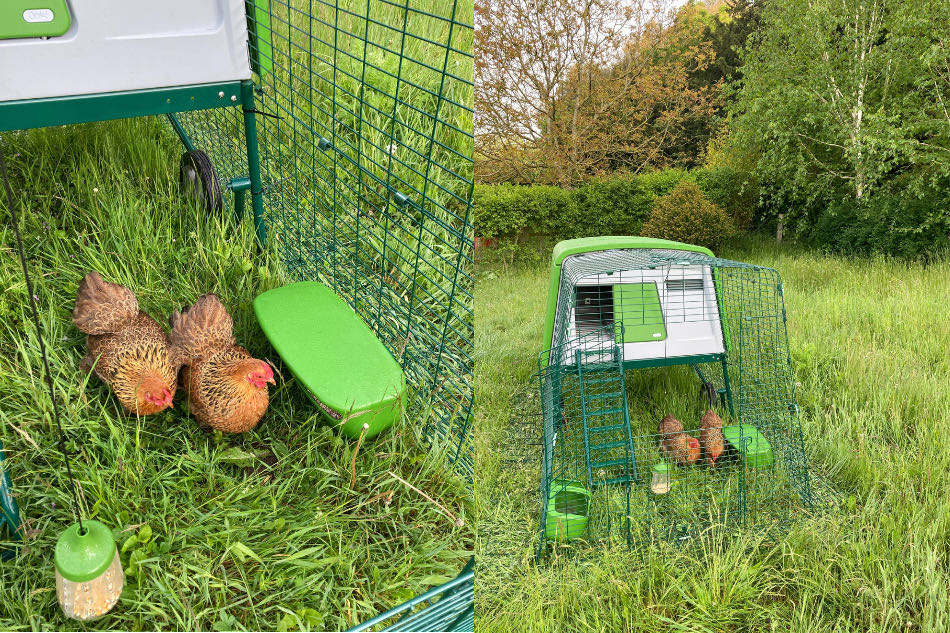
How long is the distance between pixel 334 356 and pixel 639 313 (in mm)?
1311

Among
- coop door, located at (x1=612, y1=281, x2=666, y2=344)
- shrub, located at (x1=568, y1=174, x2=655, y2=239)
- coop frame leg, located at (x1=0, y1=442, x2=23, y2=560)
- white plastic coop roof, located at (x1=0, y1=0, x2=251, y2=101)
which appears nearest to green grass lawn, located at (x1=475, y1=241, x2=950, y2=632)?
coop door, located at (x1=612, y1=281, x2=666, y2=344)

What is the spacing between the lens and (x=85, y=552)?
38.9 inches

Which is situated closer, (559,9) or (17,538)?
(17,538)

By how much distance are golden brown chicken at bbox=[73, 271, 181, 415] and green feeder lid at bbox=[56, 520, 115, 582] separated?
0.35 meters

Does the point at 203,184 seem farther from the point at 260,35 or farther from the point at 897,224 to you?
the point at 897,224

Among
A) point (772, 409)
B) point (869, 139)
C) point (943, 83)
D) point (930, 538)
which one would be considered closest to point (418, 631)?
point (930, 538)

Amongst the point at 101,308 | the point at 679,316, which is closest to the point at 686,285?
the point at 679,316

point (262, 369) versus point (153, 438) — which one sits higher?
point (262, 369)

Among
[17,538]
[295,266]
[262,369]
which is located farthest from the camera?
[295,266]

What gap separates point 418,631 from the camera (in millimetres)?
979

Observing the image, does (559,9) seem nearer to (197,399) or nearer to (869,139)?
(197,399)

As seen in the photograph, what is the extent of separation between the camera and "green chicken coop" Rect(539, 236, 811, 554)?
175 centimetres

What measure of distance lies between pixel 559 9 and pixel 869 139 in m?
4.02

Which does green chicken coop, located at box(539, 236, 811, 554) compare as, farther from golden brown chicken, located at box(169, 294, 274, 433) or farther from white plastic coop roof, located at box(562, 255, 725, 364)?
golden brown chicken, located at box(169, 294, 274, 433)
